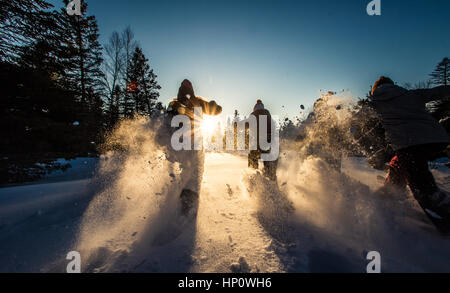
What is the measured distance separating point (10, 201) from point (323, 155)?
5.58 metres

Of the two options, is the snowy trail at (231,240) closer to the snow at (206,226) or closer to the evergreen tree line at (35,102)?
the snow at (206,226)

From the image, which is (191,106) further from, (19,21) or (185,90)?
(19,21)

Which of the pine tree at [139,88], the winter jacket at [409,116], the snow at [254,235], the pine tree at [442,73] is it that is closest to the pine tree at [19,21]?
the snow at [254,235]

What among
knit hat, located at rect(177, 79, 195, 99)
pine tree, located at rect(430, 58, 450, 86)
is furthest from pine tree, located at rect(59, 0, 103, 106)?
pine tree, located at rect(430, 58, 450, 86)

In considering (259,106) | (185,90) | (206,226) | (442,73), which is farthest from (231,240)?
(442,73)

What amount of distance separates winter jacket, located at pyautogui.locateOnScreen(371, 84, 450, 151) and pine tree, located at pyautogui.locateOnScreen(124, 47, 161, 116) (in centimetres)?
2106

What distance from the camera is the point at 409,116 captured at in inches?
80.8

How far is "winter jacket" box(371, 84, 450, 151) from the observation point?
6.44 feet

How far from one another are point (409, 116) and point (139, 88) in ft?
77.0

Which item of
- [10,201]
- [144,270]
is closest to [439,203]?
[144,270]

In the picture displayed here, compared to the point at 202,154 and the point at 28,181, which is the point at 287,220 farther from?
the point at 28,181

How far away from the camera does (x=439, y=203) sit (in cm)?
182

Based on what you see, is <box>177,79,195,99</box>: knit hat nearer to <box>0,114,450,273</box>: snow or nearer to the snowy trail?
<box>0,114,450,273</box>: snow
